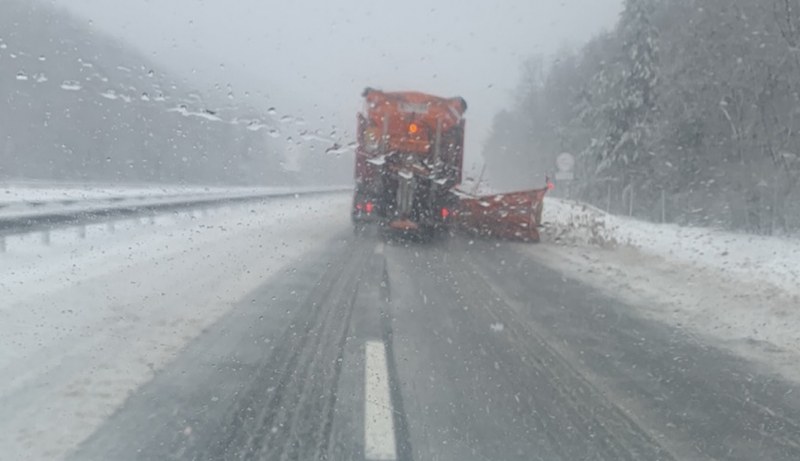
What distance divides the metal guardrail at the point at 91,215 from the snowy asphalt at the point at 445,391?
13.5 ft

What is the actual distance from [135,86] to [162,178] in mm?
18427

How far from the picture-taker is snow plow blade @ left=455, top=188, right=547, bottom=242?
760 inches

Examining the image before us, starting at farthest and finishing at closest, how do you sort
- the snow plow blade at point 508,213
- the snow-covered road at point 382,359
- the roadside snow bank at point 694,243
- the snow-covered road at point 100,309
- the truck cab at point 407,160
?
the snow plow blade at point 508,213 → the truck cab at point 407,160 → the roadside snow bank at point 694,243 → the snow-covered road at point 100,309 → the snow-covered road at point 382,359

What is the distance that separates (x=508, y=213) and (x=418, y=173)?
280 cm

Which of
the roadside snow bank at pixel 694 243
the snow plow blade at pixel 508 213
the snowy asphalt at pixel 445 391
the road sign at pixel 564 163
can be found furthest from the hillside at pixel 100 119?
the road sign at pixel 564 163

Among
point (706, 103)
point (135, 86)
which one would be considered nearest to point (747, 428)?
point (135, 86)

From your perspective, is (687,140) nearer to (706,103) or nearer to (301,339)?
(706,103)

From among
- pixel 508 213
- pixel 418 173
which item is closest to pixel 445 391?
pixel 418 173

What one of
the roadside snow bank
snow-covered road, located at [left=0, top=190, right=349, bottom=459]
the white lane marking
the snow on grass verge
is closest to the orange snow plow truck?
the snow on grass verge

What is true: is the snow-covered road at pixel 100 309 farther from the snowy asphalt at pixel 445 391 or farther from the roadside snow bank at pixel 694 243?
the roadside snow bank at pixel 694 243

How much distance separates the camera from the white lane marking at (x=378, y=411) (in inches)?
173

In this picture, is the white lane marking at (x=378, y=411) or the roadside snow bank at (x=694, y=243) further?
the roadside snow bank at (x=694, y=243)

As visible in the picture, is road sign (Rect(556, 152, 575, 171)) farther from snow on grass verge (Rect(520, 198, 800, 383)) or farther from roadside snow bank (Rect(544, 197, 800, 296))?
snow on grass verge (Rect(520, 198, 800, 383))

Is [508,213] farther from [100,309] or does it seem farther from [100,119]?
[100,119]
